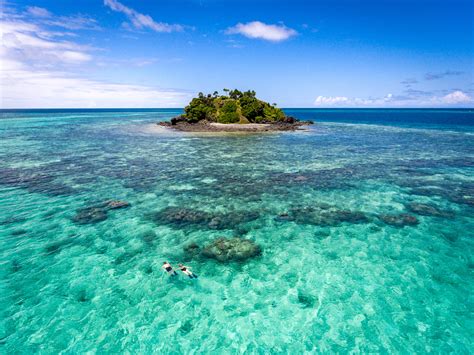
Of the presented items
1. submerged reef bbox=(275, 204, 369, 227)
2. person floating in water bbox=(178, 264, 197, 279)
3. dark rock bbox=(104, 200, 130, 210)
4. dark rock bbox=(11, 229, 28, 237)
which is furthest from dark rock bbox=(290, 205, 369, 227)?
dark rock bbox=(11, 229, 28, 237)

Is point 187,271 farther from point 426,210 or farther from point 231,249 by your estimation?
point 426,210

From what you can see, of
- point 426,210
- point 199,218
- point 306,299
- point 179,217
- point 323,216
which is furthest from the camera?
point 426,210

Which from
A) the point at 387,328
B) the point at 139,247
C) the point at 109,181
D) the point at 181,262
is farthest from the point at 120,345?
the point at 109,181

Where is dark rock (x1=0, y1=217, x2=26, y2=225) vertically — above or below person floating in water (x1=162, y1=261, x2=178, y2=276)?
below

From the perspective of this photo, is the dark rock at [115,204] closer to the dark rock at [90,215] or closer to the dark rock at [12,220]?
the dark rock at [90,215]

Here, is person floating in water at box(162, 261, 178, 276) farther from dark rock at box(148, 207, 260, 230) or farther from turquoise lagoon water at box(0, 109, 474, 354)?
dark rock at box(148, 207, 260, 230)

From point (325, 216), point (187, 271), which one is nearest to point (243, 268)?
point (187, 271)

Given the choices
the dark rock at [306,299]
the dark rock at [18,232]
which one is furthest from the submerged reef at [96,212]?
the dark rock at [306,299]
